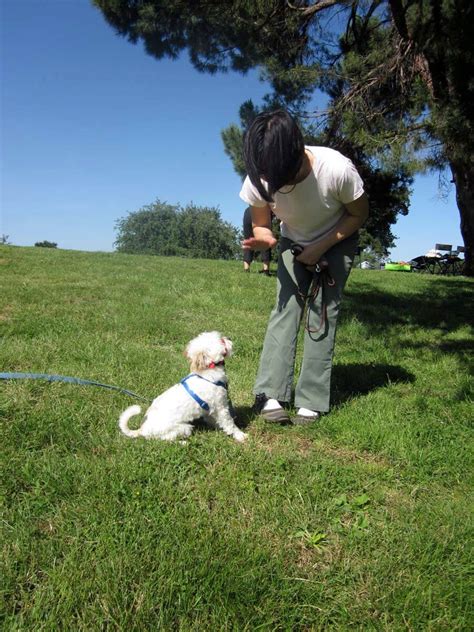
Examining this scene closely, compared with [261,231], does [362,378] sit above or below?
below

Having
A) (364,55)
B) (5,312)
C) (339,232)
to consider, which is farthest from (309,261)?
(364,55)

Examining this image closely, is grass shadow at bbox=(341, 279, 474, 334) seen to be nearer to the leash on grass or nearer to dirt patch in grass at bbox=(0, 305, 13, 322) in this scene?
the leash on grass

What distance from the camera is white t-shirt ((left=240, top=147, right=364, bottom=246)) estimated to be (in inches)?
102

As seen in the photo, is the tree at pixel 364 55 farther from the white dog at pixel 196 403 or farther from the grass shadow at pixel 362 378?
the white dog at pixel 196 403

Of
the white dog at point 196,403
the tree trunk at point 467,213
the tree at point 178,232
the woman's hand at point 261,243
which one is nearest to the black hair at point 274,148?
the woman's hand at point 261,243

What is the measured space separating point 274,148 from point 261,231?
0.66 metres

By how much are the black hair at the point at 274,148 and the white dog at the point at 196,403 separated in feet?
3.17

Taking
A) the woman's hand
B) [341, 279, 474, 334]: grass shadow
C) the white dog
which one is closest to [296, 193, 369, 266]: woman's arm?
the woman's hand

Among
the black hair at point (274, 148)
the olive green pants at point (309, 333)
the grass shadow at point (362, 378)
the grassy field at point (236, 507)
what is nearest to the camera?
the grassy field at point (236, 507)

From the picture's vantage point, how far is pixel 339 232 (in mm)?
2822

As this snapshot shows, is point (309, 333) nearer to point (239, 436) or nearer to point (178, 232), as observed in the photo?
point (239, 436)

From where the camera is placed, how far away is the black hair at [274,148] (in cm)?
226

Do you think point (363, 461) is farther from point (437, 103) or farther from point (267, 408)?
point (437, 103)

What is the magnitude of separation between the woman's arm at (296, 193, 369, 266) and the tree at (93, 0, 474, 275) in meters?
3.07
